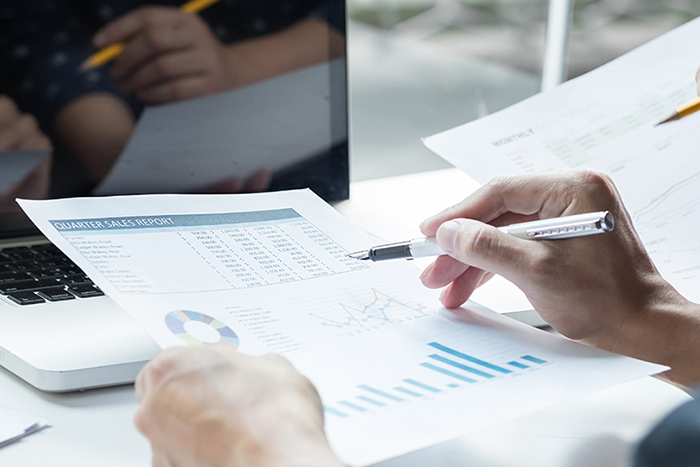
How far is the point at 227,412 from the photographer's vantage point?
323mm

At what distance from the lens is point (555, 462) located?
400 mm

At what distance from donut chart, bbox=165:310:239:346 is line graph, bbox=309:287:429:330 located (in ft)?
0.21

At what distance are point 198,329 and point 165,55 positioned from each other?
419 mm

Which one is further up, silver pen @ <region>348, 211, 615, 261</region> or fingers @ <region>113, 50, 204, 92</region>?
fingers @ <region>113, 50, 204, 92</region>

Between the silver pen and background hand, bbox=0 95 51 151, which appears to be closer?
the silver pen

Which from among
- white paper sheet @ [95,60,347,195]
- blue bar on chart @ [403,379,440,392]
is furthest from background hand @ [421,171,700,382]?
white paper sheet @ [95,60,347,195]

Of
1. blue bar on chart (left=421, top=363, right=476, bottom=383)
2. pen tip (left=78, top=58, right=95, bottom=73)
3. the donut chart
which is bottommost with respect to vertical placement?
blue bar on chart (left=421, top=363, right=476, bottom=383)

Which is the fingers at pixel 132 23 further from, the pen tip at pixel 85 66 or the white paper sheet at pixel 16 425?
the white paper sheet at pixel 16 425

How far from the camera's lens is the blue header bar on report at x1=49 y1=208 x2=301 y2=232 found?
48 cm

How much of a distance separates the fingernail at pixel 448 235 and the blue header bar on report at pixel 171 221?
0.14 m

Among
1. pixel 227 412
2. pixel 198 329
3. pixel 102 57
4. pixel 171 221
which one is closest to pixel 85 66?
pixel 102 57

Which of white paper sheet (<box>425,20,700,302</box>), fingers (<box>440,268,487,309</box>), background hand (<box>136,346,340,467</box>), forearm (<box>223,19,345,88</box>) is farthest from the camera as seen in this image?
forearm (<box>223,19,345,88</box>)

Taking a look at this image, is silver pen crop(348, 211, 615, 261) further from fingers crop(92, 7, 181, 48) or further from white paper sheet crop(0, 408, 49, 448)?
fingers crop(92, 7, 181, 48)

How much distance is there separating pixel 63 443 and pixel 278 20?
0.53 metres
